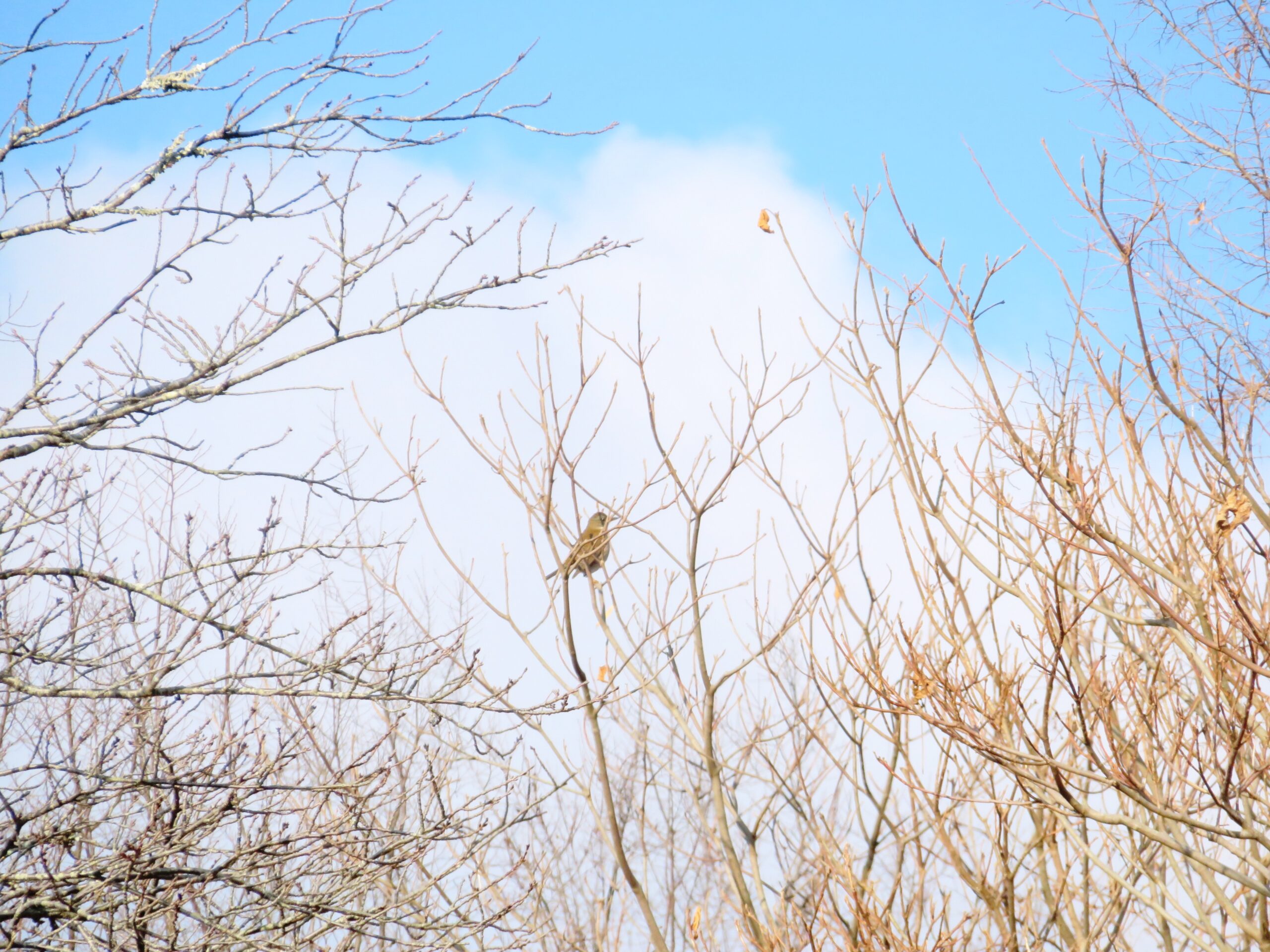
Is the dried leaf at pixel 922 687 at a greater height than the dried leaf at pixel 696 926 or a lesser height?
greater

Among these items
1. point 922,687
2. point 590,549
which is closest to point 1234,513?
point 922,687

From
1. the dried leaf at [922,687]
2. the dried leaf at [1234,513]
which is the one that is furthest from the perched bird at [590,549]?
the dried leaf at [1234,513]

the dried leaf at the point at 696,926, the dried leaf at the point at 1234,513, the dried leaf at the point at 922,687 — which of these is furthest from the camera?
the dried leaf at the point at 696,926

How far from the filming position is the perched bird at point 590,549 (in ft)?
12.1

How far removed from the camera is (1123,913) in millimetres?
3717

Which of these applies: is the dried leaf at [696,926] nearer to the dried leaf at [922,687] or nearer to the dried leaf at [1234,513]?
the dried leaf at [922,687]

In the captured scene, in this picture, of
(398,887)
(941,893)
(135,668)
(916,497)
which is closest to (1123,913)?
(941,893)

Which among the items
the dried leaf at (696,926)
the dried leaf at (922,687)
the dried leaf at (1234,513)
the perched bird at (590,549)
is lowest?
the dried leaf at (696,926)

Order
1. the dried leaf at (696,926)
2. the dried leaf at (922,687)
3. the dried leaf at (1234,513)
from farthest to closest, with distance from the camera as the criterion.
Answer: the dried leaf at (696,926), the dried leaf at (922,687), the dried leaf at (1234,513)

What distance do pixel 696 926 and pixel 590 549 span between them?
141cm

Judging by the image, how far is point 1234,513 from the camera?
2562mm

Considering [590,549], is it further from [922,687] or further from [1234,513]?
[1234,513]

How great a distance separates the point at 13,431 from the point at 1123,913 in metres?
4.63

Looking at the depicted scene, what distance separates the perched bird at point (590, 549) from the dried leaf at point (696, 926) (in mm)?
1316
